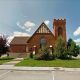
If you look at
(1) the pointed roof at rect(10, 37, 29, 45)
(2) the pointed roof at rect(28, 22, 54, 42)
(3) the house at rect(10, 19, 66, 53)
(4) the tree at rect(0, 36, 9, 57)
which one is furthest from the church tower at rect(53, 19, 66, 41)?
(4) the tree at rect(0, 36, 9, 57)

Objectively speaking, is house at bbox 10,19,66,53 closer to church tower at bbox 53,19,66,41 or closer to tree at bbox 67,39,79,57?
church tower at bbox 53,19,66,41

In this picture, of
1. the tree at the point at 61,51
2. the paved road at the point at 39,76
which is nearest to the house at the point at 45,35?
the tree at the point at 61,51

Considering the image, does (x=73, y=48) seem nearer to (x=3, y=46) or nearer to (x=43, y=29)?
(x=43, y=29)

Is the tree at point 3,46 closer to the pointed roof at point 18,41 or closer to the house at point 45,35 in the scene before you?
the house at point 45,35

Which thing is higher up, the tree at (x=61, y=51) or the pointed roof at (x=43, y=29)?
the pointed roof at (x=43, y=29)

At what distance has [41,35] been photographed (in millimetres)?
53500

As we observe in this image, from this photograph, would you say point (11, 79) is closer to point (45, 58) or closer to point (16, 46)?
point (45, 58)

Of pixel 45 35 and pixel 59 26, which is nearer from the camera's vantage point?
pixel 45 35

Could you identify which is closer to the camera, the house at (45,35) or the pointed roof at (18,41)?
the house at (45,35)

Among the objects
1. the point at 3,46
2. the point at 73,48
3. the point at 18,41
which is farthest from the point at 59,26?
the point at 3,46

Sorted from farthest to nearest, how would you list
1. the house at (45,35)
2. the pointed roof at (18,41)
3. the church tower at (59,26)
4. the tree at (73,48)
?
the pointed roof at (18,41) → the church tower at (59,26) → the house at (45,35) → the tree at (73,48)

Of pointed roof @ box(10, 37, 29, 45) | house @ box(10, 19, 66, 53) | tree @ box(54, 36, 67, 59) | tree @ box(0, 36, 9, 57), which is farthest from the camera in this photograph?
pointed roof @ box(10, 37, 29, 45)

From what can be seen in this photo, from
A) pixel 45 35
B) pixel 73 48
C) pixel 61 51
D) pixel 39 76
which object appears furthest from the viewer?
pixel 45 35

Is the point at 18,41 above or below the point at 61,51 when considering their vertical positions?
above
